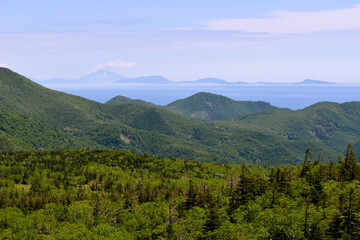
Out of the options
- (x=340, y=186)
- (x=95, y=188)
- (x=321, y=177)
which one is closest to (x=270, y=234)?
(x=340, y=186)

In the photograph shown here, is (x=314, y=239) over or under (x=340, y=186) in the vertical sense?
under

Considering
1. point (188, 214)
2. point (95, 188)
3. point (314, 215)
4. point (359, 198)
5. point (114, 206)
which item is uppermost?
point (359, 198)

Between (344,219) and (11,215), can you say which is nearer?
(344,219)

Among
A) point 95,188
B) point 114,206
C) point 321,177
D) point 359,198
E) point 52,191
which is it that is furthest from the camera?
point 95,188

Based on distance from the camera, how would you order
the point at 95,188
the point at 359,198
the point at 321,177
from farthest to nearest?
the point at 95,188 < the point at 321,177 < the point at 359,198

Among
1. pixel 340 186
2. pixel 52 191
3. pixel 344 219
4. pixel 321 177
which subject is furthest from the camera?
pixel 52 191

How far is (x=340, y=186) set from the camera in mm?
84500

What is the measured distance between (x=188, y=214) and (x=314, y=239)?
36915 millimetres

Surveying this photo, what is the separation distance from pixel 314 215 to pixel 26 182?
578ft

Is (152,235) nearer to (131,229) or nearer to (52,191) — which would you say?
(131,229)

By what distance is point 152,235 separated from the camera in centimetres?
8481

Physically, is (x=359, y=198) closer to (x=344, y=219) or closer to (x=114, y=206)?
(x=344, y=219)

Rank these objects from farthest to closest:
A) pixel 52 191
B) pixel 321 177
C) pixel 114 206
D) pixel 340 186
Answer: pixel 52 191
pixel 114 206
pixel 321 177
pixel 340 186

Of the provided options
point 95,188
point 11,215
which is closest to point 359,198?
point 11,215
